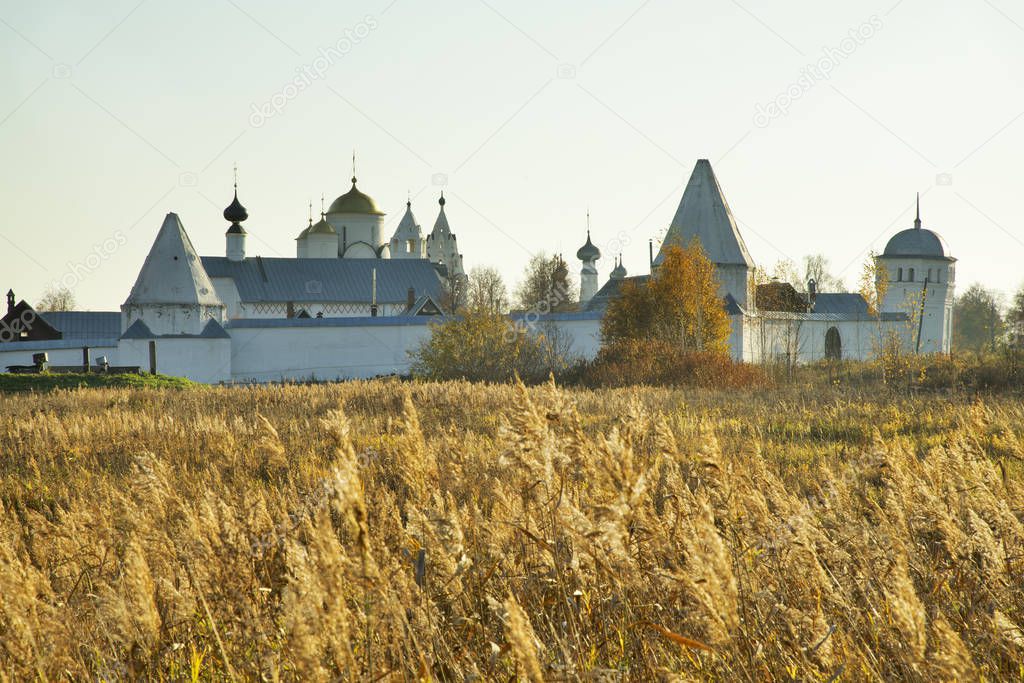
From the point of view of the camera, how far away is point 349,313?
2223 inches

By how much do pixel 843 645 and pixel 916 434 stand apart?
27.5 feet

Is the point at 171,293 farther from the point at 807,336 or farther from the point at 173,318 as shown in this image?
the point at 807,336

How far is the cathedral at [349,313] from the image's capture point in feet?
107

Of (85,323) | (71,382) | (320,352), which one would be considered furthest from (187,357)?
(85,323)

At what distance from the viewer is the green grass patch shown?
21047 millimetres

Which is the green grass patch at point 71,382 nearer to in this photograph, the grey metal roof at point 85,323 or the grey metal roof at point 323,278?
the grey metal roof at point 85,323

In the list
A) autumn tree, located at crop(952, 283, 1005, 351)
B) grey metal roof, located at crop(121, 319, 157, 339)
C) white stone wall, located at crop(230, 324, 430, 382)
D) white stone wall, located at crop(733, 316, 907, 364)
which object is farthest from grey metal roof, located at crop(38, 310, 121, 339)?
autumn tree, located at crop(952, 283, 1005, 351)

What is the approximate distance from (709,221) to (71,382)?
24.6 meters

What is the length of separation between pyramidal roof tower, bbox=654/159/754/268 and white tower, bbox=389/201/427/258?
39145 mm

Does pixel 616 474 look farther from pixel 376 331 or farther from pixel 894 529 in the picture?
pixel 376 331

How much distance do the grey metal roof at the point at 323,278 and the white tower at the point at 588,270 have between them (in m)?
15.4

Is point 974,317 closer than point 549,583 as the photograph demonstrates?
No

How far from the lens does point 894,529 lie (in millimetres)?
3121

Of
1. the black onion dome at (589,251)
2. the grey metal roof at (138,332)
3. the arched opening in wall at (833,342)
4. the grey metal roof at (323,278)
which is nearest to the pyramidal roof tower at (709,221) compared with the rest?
the arched opening in wall at (833,342)
